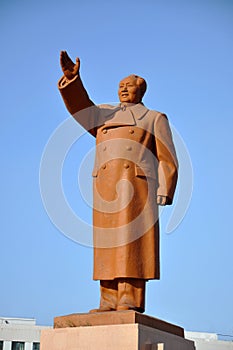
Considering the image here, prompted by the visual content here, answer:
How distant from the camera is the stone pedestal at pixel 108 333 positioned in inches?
313

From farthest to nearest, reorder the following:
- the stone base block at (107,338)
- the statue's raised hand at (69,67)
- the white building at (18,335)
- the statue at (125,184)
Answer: the white building at (18,335) → the statue's raised hand at (69,67) → the statue at (125,184) → the stone base block at (107,338)

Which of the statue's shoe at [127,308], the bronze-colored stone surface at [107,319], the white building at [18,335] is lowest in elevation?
the bronze-colored stone surface at [107,319]

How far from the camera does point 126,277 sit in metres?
8.68

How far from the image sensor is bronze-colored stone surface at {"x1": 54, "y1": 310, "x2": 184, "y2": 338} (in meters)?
8.17

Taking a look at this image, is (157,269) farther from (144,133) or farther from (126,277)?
(144,133)

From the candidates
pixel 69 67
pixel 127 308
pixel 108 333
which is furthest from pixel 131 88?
pixel 108 333

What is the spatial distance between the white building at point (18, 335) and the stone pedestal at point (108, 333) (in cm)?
2891

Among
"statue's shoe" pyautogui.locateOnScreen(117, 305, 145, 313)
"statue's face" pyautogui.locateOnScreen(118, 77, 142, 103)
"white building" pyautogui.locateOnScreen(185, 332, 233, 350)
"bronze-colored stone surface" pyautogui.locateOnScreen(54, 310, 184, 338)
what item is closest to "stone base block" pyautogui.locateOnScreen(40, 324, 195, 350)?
"bronze-colored stone surface" pyautogui.locateOnScreen(54, 310, 184, 338)

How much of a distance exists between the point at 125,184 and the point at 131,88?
146 cm

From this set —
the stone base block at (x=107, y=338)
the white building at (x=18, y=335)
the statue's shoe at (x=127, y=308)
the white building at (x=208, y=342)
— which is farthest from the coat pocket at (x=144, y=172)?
the white building at (x=208, y=342)

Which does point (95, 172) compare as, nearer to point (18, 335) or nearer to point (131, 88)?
point (131, 88)

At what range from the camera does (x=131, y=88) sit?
31.6 ft

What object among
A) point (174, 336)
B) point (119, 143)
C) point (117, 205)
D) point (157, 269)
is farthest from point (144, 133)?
point (174, 336)

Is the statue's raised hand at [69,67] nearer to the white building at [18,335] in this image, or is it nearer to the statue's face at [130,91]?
the statue's face at [130,91]
